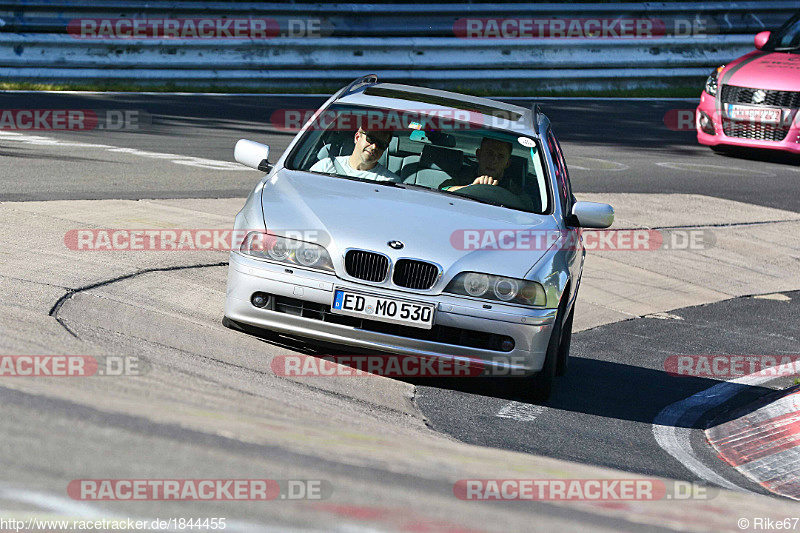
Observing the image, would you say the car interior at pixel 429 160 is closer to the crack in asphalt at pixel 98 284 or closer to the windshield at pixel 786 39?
the crack in asphalt at pixel 98 284

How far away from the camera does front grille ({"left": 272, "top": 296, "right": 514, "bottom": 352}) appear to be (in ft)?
19.8

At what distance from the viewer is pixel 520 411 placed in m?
6.38

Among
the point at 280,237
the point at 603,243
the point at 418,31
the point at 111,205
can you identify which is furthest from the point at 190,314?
the point at 418,31

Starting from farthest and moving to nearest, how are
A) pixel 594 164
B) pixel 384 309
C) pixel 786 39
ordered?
pixel 786 39 < pixel 594 164 < pixel 384 309

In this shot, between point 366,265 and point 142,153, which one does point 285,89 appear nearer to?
point 142,153

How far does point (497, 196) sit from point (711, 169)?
10814 millimetres

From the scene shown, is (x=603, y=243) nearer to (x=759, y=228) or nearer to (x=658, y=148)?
(x=759, y=228)

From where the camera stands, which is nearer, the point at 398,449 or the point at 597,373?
the point at 398,449

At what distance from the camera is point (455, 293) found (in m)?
6.05

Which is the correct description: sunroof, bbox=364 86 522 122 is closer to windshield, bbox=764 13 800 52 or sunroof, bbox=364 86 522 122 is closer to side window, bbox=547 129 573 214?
side window, bbox=547 129 573 214

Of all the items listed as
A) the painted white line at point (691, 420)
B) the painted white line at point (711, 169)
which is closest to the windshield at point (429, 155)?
the painted white line at point (691, 420)

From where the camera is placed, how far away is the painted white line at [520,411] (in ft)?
20.5

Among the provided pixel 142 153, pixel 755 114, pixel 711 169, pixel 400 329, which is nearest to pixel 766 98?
pixel 755 114

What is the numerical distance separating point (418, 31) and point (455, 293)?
51.5ft
